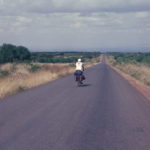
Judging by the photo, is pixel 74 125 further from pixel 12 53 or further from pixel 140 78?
pixel 12 53

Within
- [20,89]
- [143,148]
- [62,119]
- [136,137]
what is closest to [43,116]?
[62,119]

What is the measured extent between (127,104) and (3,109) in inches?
198

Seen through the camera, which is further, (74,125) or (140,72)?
(140,72)

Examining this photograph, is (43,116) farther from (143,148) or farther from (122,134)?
(143,148)

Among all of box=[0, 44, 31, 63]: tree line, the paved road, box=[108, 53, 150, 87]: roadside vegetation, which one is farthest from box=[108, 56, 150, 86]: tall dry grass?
box=[0, 44, 31, 63]: tree line

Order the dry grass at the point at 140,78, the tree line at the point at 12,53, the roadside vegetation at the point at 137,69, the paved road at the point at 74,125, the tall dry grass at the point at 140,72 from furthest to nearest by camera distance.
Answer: the tree line at the point at 12,53 < the roadside vegetation at the point at 137,69 < the tall dry grass at the point at 140,72 < the dry grass at the point at 140,78 < the paved road at the point at 74,125

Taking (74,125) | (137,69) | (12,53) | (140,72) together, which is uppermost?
(74,125)

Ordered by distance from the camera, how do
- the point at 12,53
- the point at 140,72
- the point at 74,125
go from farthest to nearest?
the point at 12,53 < the point at 140,72 < the point at 74,125

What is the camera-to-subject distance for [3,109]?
11914mm

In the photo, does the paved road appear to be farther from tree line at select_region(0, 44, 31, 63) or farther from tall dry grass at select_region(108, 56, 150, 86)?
tree line at select_region(0, 44, 31, 63)

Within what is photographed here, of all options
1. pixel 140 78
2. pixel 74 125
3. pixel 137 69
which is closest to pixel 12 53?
pixel 137 69

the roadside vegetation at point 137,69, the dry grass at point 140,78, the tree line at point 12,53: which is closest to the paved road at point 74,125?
the dry grass at point 140,78

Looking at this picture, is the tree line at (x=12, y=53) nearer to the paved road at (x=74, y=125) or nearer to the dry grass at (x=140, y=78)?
the dry grass at (x=140, y=78)

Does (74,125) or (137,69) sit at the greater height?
(74,125)
